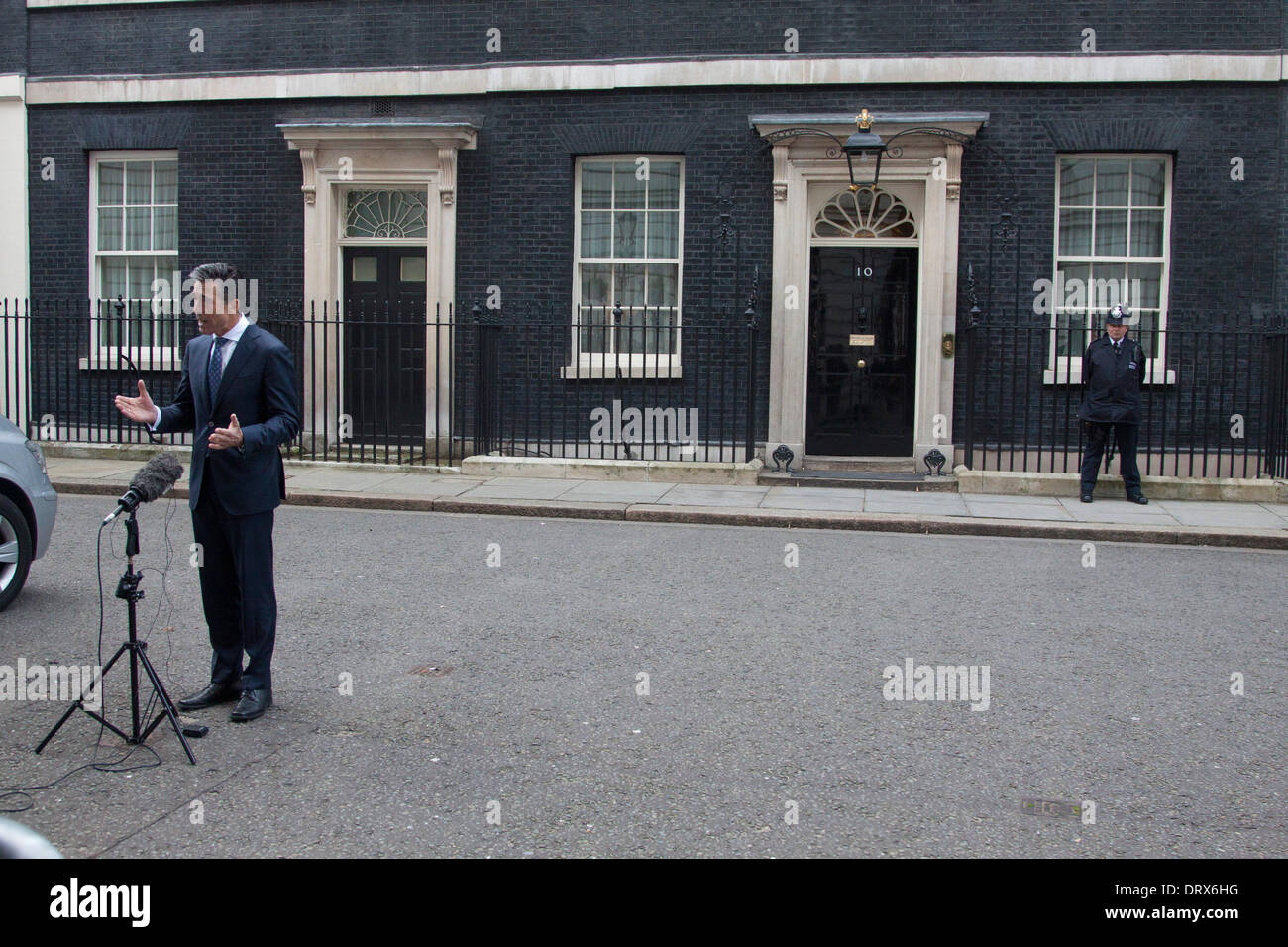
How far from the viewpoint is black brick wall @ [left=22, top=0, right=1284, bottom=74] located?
13.9 meters

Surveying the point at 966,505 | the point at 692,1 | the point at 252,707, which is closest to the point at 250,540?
the point at 252,707

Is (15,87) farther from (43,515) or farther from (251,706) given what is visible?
(251,706)

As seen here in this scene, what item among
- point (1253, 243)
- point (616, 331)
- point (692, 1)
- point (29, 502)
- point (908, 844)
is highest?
point (692, 1)

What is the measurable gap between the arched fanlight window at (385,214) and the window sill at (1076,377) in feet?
25.6

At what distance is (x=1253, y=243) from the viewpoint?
13.8m

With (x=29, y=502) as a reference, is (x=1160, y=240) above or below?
above

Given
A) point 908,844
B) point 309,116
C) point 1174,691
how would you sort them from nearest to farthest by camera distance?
point 908,844 < point 1174,691 < point 309,116

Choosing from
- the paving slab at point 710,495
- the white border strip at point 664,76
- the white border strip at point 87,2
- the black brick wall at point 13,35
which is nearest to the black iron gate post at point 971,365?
the paving slab at point 710,495

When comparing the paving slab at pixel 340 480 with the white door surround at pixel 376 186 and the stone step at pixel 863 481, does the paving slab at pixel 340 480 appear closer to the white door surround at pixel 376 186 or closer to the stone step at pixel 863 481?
the white door surround at pixel 376 186

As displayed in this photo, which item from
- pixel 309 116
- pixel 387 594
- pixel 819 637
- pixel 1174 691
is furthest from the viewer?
pixel 309 116

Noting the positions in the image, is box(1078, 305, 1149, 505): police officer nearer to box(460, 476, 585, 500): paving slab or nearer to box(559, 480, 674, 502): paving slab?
box(559, 480, 674, 502): paving slab

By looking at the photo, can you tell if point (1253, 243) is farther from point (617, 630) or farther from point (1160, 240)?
point (617, 630)

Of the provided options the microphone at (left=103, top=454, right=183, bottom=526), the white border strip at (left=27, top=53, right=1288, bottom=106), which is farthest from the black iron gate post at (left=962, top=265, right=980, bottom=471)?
the microphone at (left=103, top=454, right=183, bottom=526)

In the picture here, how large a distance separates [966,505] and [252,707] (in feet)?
27.3
